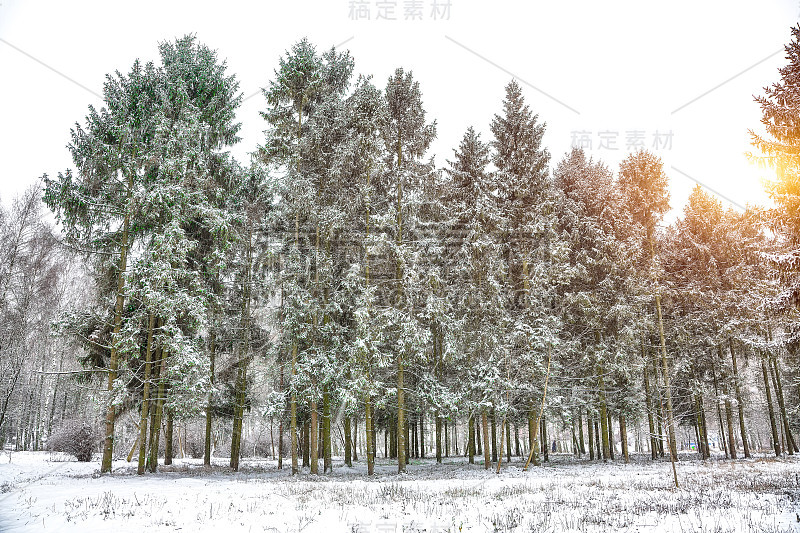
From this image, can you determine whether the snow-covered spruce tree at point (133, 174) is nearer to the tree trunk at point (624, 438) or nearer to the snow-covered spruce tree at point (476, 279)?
the snow-covered spruce tree at point (476, 279)

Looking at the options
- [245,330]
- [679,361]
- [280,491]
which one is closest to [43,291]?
[245,330]

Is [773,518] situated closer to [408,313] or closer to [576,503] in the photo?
[576,503]

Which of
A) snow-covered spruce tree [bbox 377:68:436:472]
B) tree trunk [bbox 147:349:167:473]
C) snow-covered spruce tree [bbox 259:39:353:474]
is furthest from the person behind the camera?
snow-covered spruce tree [bbox 377:68:436:472]

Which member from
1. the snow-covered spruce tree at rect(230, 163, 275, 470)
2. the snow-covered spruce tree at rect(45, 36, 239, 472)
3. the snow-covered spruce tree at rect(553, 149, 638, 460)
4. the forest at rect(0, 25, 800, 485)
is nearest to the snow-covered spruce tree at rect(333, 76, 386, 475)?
the forest at rect(0, 25, 800, 485)

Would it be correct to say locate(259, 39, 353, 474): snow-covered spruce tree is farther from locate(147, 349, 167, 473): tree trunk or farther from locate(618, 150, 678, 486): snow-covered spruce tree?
locate(618, 150, 678, 486): snow-covered spruce tree

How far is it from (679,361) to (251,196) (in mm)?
26412

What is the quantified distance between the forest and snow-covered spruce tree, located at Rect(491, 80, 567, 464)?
12 cm

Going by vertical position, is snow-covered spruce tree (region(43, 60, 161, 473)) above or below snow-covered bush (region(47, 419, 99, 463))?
above

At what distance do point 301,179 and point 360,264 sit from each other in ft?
15.5

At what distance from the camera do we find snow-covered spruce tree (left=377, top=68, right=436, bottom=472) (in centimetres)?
1875

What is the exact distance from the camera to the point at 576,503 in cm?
997

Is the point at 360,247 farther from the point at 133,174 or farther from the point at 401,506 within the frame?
the point at 401,506

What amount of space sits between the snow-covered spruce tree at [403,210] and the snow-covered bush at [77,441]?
17.2 metres

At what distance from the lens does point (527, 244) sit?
72.3 feet
